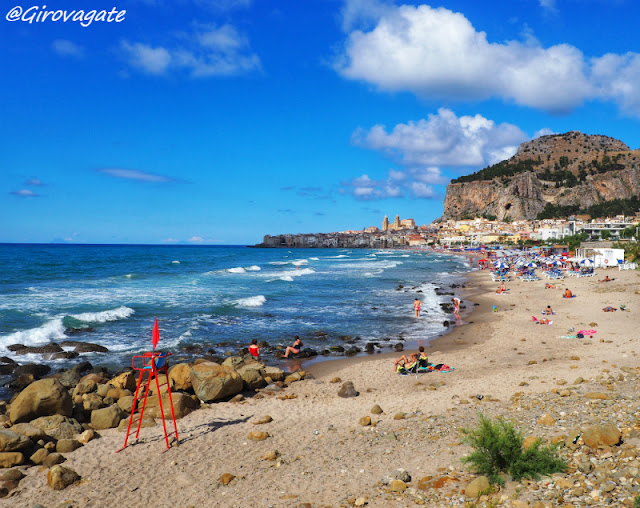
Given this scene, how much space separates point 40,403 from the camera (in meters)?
9.66

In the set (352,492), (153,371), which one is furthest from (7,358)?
(352,492)

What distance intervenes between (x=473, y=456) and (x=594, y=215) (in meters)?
170

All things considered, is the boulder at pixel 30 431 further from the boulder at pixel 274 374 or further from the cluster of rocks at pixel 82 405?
the boulder at pixel 274 374

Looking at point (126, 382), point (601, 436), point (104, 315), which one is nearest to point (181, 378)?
point (126, 382)

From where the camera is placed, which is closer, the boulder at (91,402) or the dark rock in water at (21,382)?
the boulder at (91,402)

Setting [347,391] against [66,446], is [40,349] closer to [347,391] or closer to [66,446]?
[66,446]

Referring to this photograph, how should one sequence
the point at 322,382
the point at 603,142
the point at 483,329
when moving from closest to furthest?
the point at 322,382
the point at 483,329
the point at 603,142

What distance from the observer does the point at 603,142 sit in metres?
195

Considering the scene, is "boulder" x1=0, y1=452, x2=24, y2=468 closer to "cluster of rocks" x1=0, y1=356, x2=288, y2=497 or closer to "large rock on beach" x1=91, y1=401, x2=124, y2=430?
"cluster of rocks" x1=0, y1=356, x2=288, y2=497

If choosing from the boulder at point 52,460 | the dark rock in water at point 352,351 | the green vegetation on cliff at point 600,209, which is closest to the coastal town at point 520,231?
the green vegetation on cliff at point 600,209

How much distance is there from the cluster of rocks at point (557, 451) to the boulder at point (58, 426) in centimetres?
604

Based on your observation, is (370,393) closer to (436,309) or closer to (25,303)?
(436,309)

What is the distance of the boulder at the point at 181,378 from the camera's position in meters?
11.7

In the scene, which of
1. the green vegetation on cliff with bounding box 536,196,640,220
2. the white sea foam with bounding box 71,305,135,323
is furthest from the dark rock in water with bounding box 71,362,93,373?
the green vegetation on cliff with bounding box 536,196,640,220
